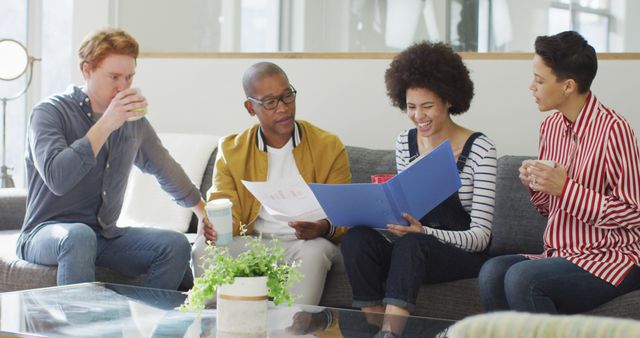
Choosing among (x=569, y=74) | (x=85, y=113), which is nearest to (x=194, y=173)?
(x=85, y=113)

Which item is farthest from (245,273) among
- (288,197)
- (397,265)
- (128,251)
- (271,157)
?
(271,157)

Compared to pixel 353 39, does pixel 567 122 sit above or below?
below

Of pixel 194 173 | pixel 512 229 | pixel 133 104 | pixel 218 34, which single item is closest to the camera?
pixel 133 104

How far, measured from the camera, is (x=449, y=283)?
104 inches

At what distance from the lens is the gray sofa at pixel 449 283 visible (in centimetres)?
264

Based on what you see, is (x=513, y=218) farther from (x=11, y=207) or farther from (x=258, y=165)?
(x=11, y=207)

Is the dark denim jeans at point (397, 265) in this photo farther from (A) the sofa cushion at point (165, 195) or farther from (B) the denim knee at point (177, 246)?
(A) the sofa cushion at point (165, 195)

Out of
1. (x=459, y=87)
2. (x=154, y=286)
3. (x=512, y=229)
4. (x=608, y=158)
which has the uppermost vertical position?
(x=459, y=87)

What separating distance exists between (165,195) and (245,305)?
172 cm

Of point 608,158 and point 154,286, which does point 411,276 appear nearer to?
point 608,158

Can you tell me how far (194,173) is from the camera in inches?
140

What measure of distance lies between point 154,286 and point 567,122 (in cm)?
Result: 130

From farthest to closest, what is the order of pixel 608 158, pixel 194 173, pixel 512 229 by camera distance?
pixel 194 173 → pixel 512 229 → pixel 608 158

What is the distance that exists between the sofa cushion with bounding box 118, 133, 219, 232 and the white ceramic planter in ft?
5.27
